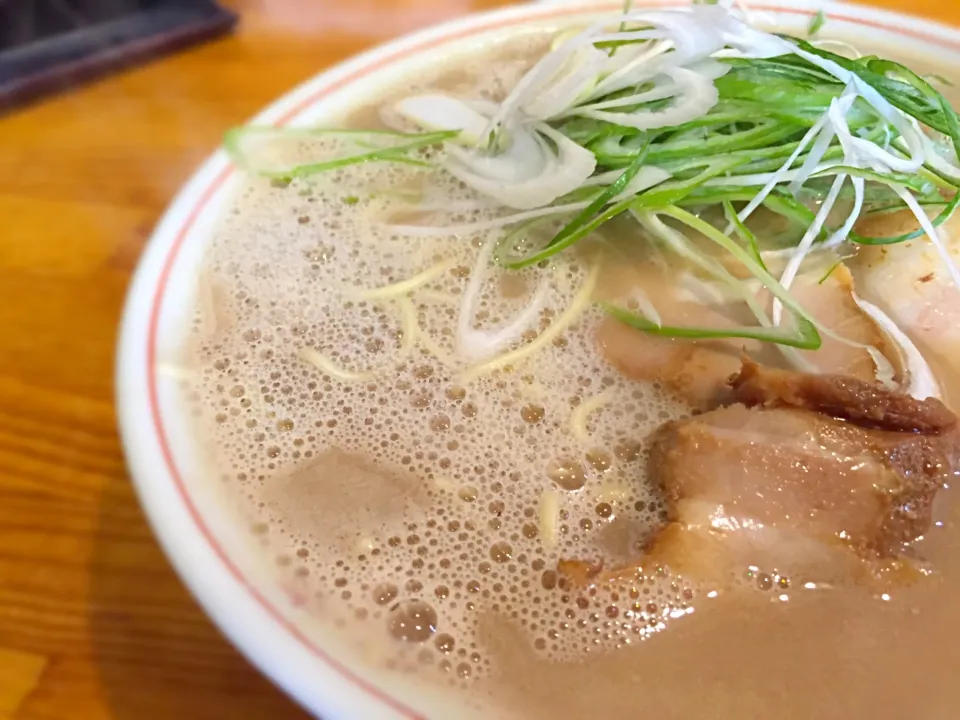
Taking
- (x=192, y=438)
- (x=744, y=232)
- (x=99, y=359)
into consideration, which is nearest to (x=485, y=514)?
(x=192, y=438)

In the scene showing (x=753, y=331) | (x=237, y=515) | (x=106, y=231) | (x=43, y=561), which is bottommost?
(x=43, y=561)

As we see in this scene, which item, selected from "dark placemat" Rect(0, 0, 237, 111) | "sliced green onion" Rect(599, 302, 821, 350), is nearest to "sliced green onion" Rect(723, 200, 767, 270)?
"sliced green onion" Rect(599, 302, 821, 350)

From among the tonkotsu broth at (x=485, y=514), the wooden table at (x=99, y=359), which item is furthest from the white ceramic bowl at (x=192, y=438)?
the wooden table at (x=99, y=359)

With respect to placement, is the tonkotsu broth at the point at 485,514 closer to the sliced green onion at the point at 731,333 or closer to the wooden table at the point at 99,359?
the sliced green onion at the point at 731,333

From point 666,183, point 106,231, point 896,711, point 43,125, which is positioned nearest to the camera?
point 896,711

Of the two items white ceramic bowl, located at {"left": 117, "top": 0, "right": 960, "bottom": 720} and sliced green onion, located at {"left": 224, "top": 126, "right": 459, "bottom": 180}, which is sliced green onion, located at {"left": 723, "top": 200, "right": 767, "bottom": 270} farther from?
white ceramic bowl, located at {"left": 117, "top": 0, "right": 960, "bottom": 720}

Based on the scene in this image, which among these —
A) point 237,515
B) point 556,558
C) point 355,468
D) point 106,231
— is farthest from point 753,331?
point 106,231

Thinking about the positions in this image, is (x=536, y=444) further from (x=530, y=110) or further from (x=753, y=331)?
(x=530, y=110)
